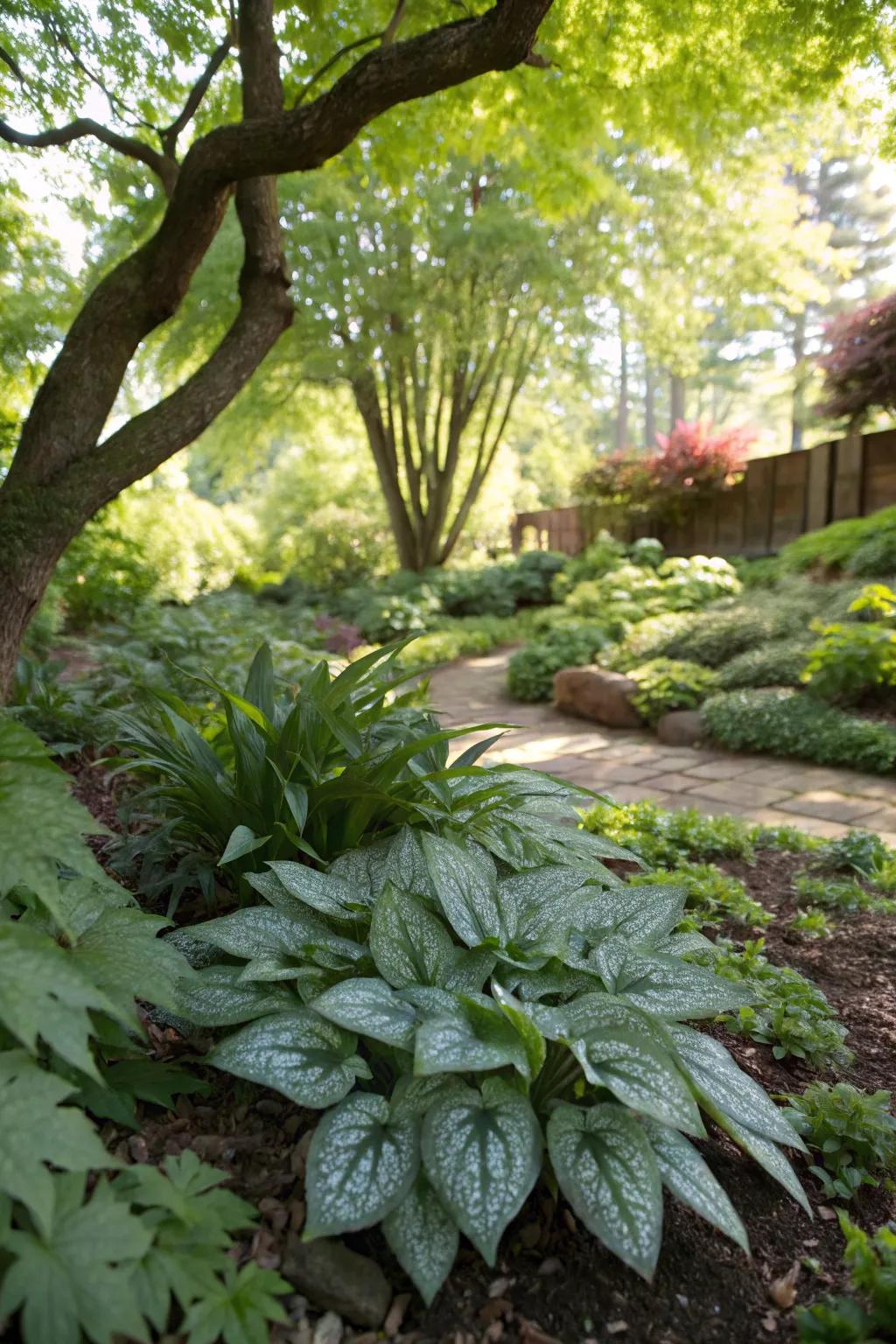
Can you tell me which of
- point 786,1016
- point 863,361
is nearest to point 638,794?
point 786,1016

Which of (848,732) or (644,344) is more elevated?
(644,344)

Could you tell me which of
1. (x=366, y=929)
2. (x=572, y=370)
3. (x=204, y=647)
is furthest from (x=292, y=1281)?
(x=572, y=370)

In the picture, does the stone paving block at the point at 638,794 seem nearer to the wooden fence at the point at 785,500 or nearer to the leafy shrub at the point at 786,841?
the leafy shrub at the point at 786,841

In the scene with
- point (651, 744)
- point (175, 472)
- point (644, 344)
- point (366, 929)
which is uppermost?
point (644, 344)

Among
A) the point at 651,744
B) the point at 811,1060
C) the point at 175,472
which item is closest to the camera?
the point at 811,1060

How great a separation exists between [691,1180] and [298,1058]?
0.63 m

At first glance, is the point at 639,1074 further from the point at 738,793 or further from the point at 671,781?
the point at 671,781

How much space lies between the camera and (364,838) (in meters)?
2.29

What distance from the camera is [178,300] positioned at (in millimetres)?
3172

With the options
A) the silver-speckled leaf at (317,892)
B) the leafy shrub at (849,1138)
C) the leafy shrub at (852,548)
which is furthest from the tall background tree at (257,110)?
the leafy shrub at (852,548)

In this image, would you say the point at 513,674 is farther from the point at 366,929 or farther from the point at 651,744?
the point at 366,929

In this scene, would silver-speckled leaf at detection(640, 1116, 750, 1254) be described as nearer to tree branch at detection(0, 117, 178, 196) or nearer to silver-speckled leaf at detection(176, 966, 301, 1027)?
silver-speckled leaf at detection(176, 966, 301, 1027)

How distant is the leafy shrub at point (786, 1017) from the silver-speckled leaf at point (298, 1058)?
98 cm

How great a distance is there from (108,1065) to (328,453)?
1810 cm
